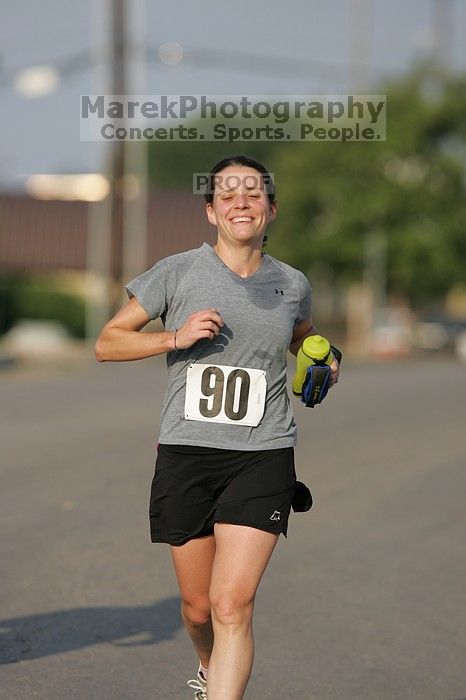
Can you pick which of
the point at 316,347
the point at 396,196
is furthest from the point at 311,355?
the point at 396,196

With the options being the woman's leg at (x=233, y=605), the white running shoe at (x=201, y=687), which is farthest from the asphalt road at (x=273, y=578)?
the woman's leg at (x=233, y=605)

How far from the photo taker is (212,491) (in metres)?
4.80

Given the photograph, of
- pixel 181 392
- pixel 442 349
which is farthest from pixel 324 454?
pixel 442 349

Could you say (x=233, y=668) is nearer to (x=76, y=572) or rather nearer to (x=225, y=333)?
(x=225, y=333)

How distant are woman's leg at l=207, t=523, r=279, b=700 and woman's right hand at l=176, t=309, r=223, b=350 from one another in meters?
0.62

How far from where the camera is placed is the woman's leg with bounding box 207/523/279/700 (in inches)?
182

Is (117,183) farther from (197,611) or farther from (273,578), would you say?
(197,611)

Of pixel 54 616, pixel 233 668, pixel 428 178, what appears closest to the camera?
pixel 233 668

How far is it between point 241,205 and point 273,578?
357cm

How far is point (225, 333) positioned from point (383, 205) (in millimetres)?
44734

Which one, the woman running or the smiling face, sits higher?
the smiling face

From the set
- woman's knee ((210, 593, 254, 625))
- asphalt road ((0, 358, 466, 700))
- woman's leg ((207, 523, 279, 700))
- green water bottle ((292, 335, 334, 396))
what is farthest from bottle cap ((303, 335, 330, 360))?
asphalt road ((0, 358, 466, 700))

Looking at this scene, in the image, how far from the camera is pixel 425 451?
48.5ft

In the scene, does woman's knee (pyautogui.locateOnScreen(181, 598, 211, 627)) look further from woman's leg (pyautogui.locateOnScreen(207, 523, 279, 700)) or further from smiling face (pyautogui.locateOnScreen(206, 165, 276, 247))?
smiling face (pyautogui.locateOnScreen(206, 165, 276, 247))
